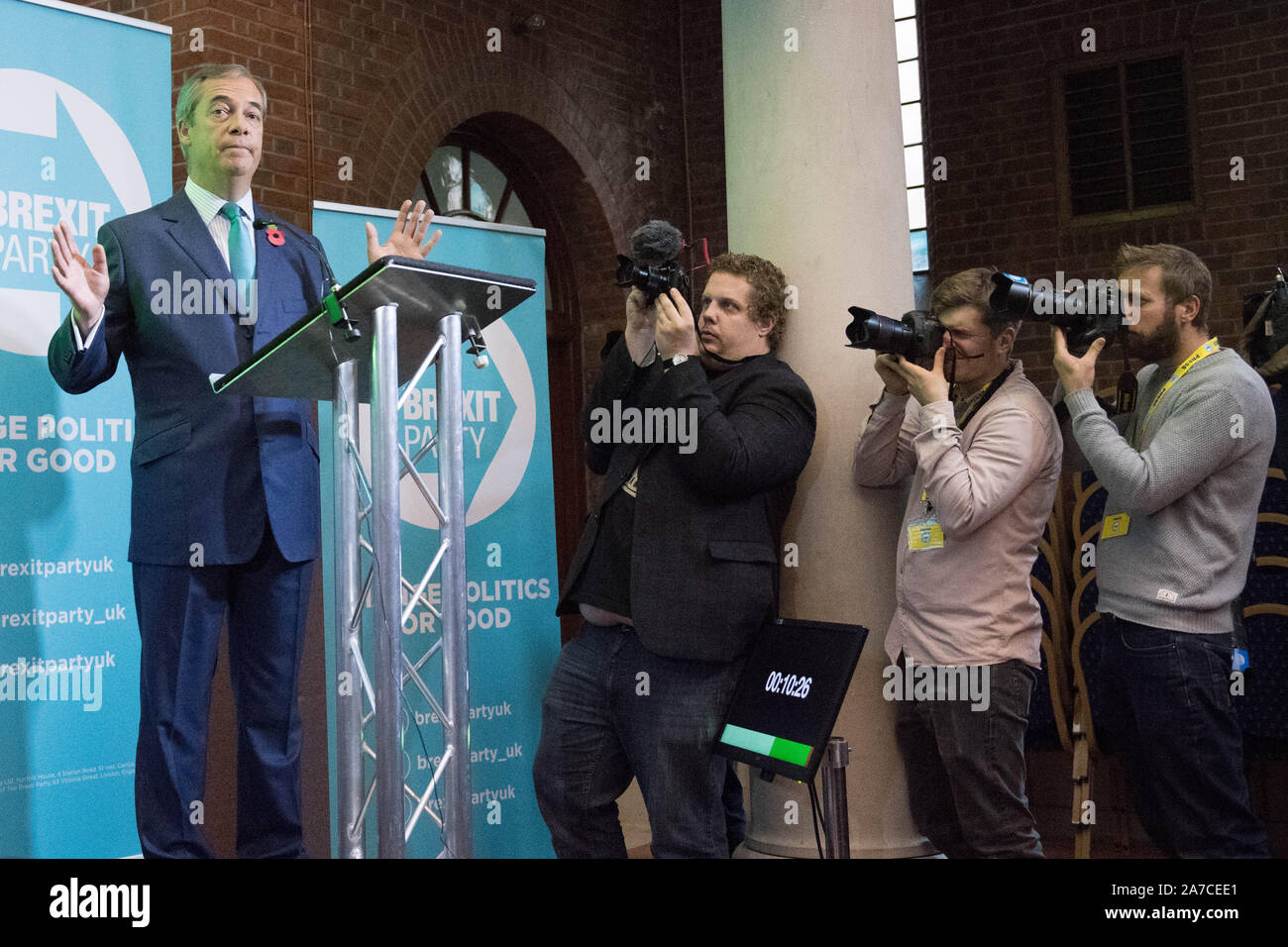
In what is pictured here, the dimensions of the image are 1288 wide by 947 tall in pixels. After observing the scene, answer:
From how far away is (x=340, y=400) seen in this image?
226 centimetres

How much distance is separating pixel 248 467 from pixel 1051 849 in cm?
287

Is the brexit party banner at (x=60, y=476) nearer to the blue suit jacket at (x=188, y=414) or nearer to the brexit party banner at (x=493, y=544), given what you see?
the blue suit jacket at (x=188, y=414)

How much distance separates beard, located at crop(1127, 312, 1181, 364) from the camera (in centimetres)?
246

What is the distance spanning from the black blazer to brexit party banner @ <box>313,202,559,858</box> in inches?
38.1

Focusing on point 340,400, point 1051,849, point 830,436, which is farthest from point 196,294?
point 1051,849

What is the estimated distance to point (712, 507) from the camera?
2418 mm

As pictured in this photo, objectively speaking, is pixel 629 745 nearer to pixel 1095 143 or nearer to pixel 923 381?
pixel 923 381

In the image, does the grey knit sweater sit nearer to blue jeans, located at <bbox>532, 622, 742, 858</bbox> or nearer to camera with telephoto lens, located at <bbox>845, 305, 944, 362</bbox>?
camera with telephoto lens, located at <bbox>845, 305, 944, 362</bbox>

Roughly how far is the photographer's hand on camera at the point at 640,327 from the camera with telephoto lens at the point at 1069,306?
2.17 ft

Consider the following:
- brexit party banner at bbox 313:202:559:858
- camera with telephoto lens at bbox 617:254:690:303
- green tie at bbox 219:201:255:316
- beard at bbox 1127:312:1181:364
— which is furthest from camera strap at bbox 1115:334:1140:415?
green tie at bbox 219:201:255:316

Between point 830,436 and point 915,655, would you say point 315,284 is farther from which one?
point 915,655

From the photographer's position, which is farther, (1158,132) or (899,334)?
(1158,132)

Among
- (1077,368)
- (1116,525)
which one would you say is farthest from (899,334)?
(1116,525)

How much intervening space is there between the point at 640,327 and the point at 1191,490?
1.09 m
